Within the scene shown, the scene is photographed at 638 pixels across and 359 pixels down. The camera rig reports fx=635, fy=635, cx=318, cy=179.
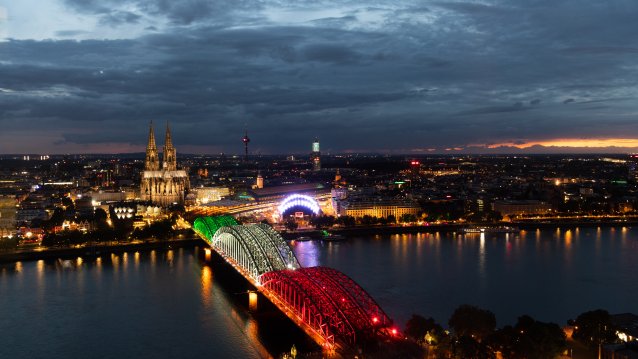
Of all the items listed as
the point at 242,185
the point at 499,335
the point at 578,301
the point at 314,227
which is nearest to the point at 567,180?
the point at 242,185

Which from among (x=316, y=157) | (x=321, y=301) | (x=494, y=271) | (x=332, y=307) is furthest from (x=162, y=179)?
(x=316, y=157)

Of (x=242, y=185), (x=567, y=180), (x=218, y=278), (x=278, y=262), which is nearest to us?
(x=278, y=262)

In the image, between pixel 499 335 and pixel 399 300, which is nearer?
pixel 499 335

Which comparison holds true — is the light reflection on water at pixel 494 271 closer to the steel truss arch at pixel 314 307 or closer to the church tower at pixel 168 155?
the steel truss arch at pixel 314 307

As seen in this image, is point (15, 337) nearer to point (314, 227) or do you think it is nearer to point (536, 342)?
point (536, 342)

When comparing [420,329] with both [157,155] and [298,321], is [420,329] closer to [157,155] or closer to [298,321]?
[298,321]

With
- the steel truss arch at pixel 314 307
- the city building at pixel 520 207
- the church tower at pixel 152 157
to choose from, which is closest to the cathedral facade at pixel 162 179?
the church tower at pixel 152 157
